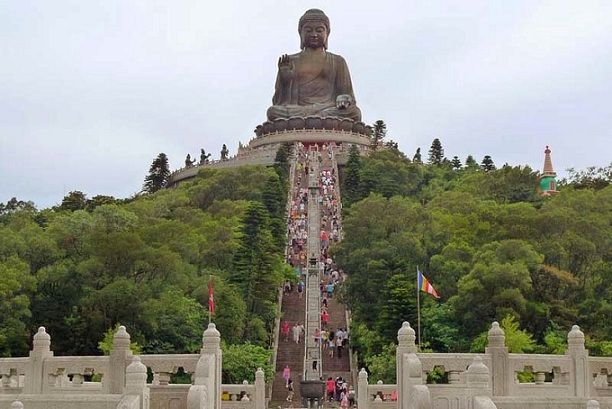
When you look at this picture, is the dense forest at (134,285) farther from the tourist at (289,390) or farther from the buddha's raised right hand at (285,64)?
the buddha's raised right hand at (285,64)

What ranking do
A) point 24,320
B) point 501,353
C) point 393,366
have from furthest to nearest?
point 24,320
point 393,366
point 501,353

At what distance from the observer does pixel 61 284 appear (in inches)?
1120

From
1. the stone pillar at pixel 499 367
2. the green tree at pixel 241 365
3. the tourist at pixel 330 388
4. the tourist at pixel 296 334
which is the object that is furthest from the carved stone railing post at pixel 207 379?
the tourist at pixel 296 334

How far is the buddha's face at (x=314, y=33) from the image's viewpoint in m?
64.5

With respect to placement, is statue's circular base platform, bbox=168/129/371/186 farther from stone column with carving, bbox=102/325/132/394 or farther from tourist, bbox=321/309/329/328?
stone column with carving, bbox=102/325/132/394

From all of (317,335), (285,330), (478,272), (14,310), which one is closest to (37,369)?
(14,310)

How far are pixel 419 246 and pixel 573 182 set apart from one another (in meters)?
23.3

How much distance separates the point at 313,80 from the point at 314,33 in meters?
3.11

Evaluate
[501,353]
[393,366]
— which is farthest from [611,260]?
[501,353]

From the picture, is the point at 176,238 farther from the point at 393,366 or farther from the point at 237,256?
the point at 393,366

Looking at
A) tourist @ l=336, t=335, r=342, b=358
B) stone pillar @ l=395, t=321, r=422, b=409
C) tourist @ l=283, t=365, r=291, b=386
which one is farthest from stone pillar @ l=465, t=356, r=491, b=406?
tourist @ l=336, t=335, r=342, b=358

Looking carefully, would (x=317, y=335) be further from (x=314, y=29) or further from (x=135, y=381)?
(x=314, y=29)

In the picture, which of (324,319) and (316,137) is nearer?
(324,319)

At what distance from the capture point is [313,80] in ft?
212
